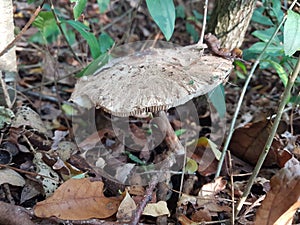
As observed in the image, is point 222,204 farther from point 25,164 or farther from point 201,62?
point 25,164

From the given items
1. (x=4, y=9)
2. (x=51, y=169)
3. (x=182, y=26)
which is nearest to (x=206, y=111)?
(x=51, y=169)

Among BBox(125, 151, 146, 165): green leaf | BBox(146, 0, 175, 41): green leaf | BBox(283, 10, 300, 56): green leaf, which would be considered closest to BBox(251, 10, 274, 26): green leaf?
BBox(283, 10, 300, 56): green leaf

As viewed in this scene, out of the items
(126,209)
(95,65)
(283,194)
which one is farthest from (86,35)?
(283,194)

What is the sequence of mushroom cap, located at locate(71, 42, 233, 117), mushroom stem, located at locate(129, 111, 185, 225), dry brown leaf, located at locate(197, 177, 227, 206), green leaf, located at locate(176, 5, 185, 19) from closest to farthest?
mushroom cap, located at locate(71, 42, 233, 117) → dry brown leaf, located at locate(197, 177, 227, 206) → mushroom stem, located at locate(129, 111, 185, 225) → green leaf, located at locate(176, 5, 185, 19)

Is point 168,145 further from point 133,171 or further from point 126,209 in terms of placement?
point 126,209

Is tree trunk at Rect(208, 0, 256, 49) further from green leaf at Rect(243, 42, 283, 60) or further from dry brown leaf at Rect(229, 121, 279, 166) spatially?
dry brown leaf at Rect(229, 121, 279, 166)
